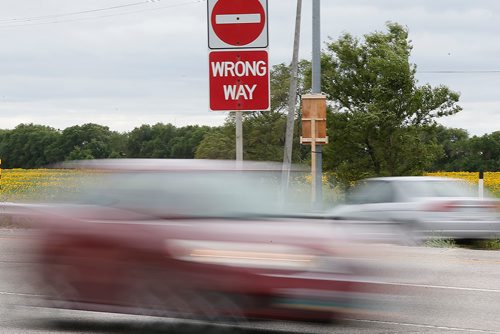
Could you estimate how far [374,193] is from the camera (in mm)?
16812

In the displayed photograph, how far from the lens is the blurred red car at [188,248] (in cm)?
657

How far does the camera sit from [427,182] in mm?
16719

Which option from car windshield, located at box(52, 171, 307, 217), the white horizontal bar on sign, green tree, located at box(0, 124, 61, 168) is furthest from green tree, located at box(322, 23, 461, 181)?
green tree, located at box(0, 124, 61, 168)

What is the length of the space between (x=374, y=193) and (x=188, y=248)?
1028 centimetres

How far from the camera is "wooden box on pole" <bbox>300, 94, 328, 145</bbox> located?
A: 2178cm

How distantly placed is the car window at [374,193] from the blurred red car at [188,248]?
345 inches

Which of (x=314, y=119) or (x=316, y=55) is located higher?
(x=316, y=55)

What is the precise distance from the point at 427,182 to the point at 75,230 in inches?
407

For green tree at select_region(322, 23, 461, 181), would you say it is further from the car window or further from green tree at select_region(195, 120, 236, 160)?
green tree at select_region(195, 120, 236, 160)

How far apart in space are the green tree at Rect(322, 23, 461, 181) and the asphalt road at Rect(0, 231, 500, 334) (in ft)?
78.7

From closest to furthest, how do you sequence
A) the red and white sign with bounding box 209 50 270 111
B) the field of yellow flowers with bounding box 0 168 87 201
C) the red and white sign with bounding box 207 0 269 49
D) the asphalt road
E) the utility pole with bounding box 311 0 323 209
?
the asphalt road, the field of yellow flowers with bounding box 0 168 87 201, the red and white sign with bounding box 209 50 270 111, the red and white sign with bounding box 207 0 269 49, the utility pole with bounding box 311 0 323 209

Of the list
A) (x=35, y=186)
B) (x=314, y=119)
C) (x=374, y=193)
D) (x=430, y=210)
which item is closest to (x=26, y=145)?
(x=35, y=186)

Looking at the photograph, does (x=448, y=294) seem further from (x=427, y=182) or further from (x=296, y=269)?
(x=427, y=182)

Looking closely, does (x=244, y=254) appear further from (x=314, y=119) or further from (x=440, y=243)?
(x=314, y=119)
